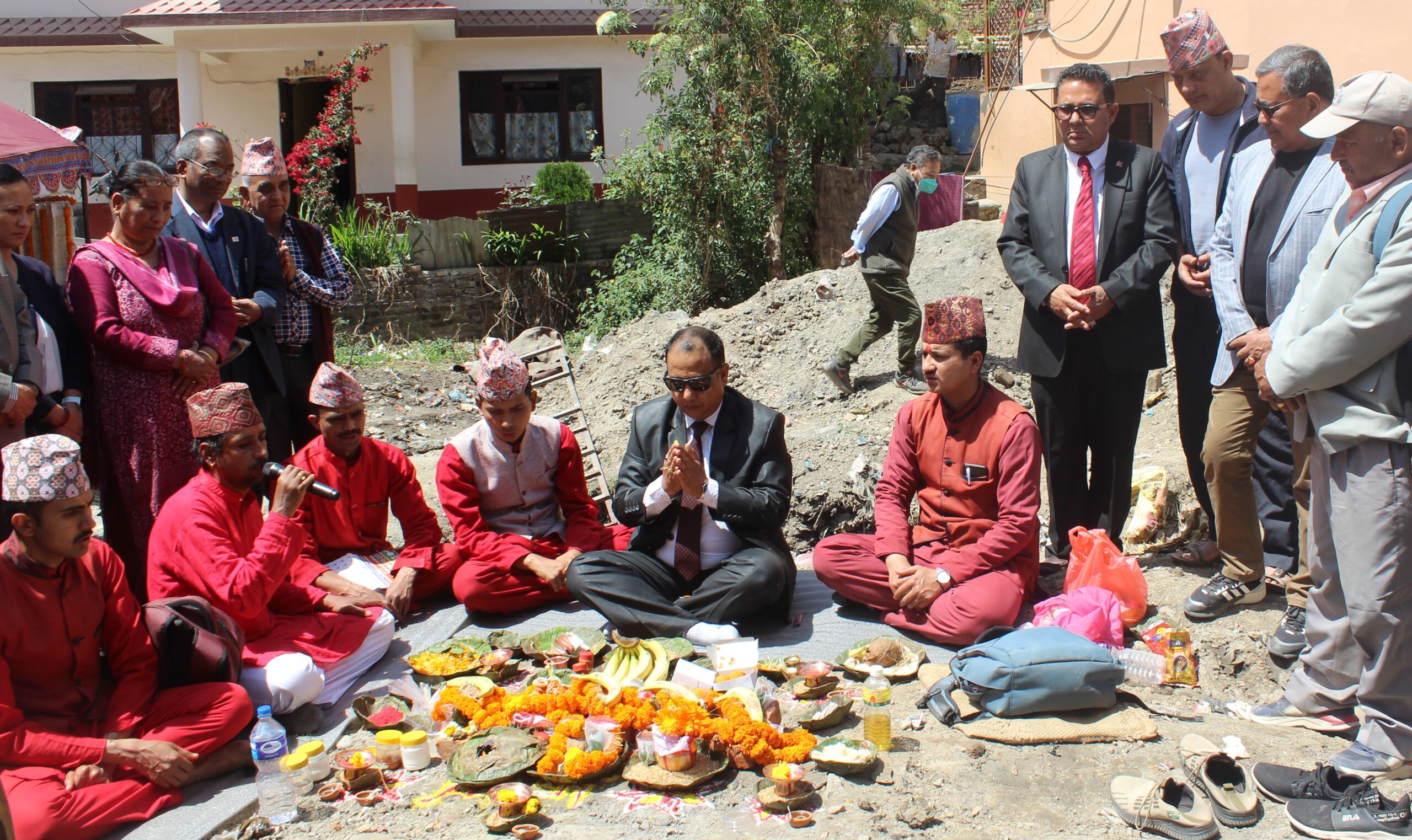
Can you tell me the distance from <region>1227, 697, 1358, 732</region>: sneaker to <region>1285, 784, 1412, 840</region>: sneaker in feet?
2.02

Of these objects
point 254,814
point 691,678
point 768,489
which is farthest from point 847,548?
point 254,814

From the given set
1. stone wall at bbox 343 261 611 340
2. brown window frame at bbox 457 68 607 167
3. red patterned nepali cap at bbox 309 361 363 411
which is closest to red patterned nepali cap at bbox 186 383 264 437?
red patterned nepali cap at bbox 309 361 363 411

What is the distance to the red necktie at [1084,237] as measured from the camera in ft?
16.6

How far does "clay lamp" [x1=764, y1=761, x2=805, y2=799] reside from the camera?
3379mm

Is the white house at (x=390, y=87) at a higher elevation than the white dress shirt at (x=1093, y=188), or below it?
higher

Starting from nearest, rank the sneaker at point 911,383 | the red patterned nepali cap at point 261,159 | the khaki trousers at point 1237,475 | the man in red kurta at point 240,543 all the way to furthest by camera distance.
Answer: the man in red kurta at point 240,543 < the khaki trousers at point 1237,475 < the red patterned nepali cap at point 261,159 < the sneaker at point 911,383

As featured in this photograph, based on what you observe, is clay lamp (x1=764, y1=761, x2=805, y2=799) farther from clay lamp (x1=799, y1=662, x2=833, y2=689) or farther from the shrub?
the shrub

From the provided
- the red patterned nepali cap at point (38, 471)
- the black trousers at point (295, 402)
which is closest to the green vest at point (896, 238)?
the black trousers at point (295, 402)

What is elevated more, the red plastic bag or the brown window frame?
the brown window frame

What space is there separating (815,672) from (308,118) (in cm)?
1635

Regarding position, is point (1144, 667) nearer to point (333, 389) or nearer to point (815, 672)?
point (815, 672)

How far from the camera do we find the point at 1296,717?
386 cm

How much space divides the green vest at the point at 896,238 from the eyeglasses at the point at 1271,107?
15.0ft

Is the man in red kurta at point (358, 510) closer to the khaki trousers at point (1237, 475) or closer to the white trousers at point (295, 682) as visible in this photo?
the white trousers at point (295, 682)
